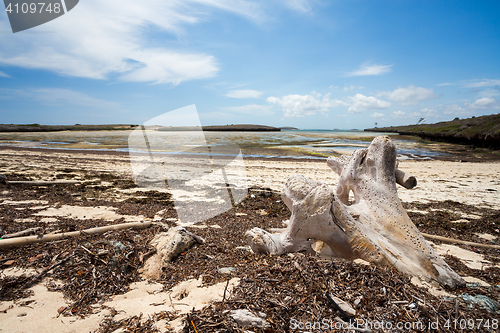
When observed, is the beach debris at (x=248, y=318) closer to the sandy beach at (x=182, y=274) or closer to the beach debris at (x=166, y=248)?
the sandy beach at (x=182, y=274)

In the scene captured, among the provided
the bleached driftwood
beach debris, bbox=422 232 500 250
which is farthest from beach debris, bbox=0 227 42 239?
beach debris, bbox=422 232 500 250

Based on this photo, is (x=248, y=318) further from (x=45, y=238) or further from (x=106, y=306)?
(x=45, y=238)

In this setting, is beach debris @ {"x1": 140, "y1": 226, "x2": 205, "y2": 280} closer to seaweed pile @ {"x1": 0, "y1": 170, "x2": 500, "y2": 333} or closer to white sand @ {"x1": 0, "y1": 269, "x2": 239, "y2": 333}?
seaweed pile @ {"x1": 0, "y1": 170, "x2": 500, "y2": 333}

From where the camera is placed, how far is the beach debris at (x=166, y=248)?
3.34 m

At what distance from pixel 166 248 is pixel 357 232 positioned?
274 centimetres

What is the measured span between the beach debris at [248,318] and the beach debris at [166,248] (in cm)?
153

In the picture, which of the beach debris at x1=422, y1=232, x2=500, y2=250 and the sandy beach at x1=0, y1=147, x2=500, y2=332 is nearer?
the sandy beach at x1=0, y1=147, x2=500, y2=332

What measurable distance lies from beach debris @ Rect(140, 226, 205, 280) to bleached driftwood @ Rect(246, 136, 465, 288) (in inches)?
42.0

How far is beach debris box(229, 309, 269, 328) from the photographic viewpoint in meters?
2.09

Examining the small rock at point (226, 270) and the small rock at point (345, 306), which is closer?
the small rock at point (345, 306)

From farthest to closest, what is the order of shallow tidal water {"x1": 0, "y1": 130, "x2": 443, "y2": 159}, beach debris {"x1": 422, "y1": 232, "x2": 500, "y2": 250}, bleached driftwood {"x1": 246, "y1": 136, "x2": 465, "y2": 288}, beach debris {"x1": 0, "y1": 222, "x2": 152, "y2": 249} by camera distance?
shallow tidal water {"x1": 0, "y1": 130, "x2": 443, "y2": 159} → beach debris {"x1": 422, "y1": 232, "x2": 500, "y2": 250} → beach debris {"x1": 0, "y1": 222, "x2": 152, "y2": 249} → bleached driftwood {"x1": 246, "y1": 136, "x2": 465, "y2": 288}

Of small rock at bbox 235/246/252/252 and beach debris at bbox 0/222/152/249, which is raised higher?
beach debris at bbox 0/222/152/249

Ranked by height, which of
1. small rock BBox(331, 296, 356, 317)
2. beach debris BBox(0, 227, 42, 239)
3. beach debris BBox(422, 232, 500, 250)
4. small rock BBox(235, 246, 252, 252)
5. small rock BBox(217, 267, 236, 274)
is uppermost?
small rock BBox(331, 296, 356, 317)

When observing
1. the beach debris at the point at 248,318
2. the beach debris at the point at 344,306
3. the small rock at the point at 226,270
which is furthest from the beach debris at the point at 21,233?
the beach debris at the point at 344,306
